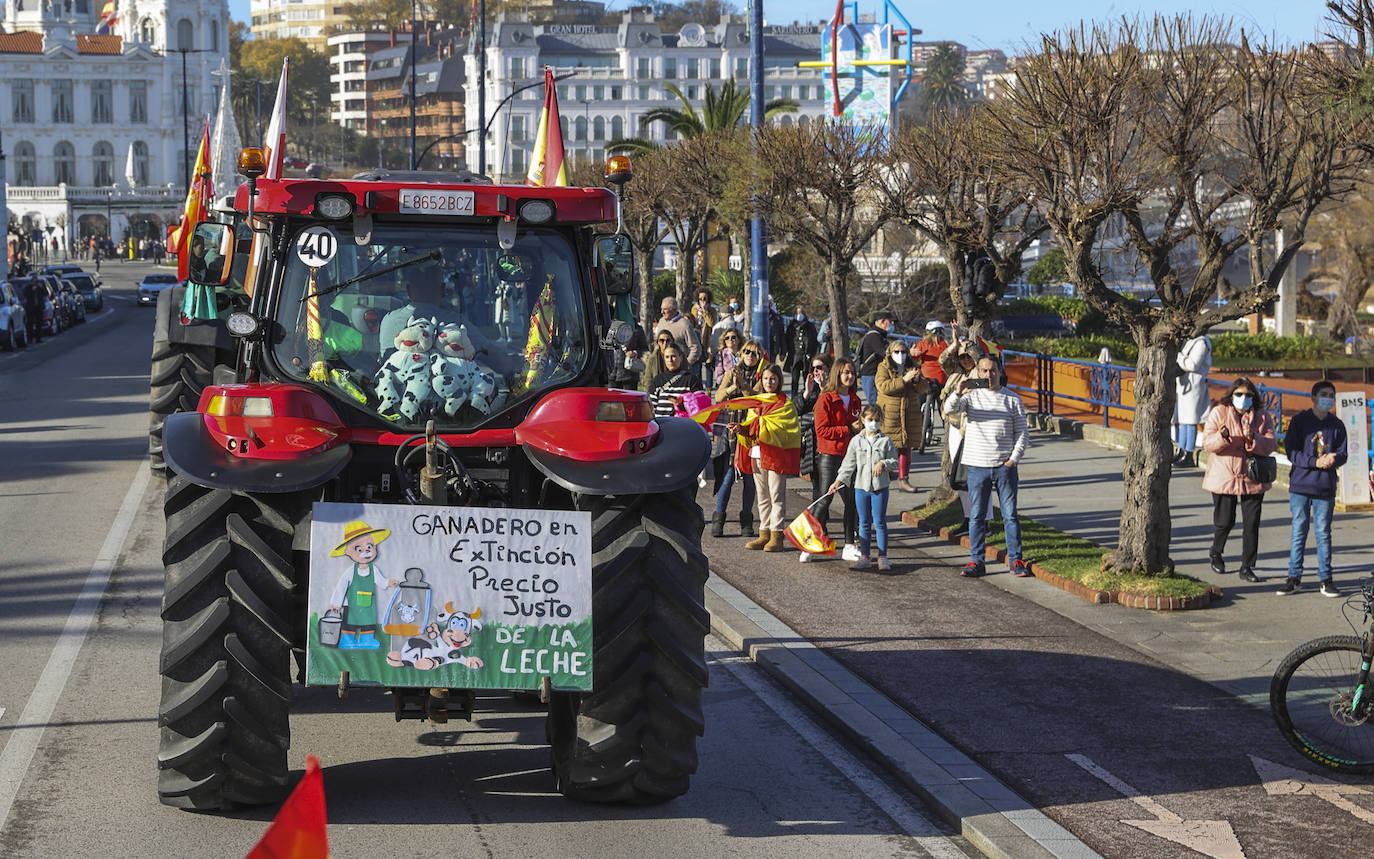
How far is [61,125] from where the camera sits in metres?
147

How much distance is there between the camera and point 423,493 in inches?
283

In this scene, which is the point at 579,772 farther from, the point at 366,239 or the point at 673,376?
the point at 673,376

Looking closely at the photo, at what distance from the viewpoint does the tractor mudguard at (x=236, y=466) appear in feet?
22.3

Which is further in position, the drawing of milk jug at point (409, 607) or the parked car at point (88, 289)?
the parked car at point (88, 289)

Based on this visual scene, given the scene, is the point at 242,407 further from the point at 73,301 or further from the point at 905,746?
the point at 73,301

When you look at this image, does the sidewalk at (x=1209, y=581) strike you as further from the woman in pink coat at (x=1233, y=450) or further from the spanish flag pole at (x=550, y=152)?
the spanish flag pole at (x=550, y=152)

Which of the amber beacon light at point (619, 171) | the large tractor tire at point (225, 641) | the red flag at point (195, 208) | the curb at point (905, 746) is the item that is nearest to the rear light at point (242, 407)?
the large tractor tire at point (225, 641)

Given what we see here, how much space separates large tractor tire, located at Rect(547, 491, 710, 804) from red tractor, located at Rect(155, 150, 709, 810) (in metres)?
0.01

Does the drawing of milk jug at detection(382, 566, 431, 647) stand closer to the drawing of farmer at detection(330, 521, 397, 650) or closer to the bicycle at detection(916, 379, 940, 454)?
the drawing of farmer at detection(330, 521, 397, 650)

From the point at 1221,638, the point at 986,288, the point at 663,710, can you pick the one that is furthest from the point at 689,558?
the point at 986,288

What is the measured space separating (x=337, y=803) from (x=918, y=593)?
6.60 metres

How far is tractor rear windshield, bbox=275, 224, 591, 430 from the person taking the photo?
7699mm

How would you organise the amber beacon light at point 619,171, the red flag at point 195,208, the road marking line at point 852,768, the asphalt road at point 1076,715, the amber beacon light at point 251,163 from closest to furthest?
the road marking line at point 852,768 < the asphalt road at point 1076,715 < the amber beacon light at point 251,163 < the amber beacon light at point 619,171 < the red flag at point 195,208

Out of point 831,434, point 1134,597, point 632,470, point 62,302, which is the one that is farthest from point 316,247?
point 62,302
